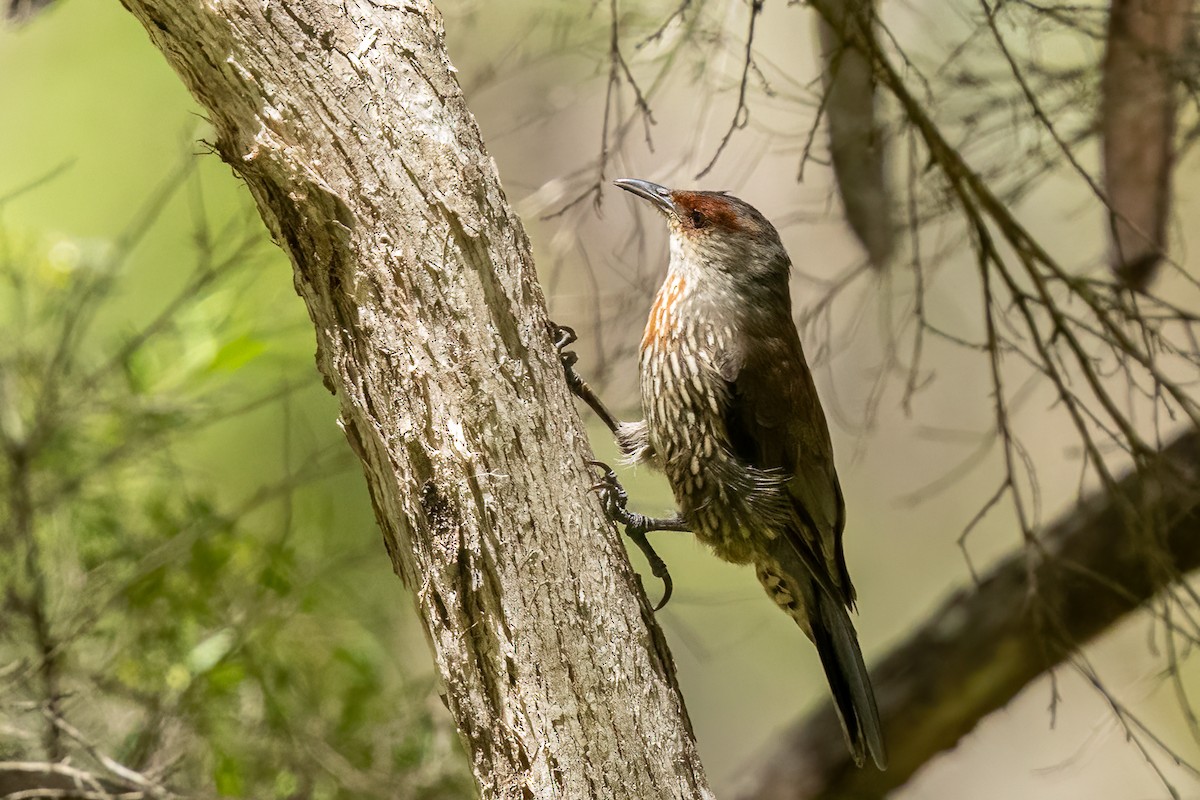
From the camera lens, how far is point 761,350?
236 cm

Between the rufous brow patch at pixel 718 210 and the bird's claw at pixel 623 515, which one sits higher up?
the rufous brow patch at pixel 718 210

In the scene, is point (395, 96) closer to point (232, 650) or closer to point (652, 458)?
point (652, 458)

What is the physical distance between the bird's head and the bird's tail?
0.74 m

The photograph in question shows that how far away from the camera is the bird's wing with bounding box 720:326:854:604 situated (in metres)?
2.33

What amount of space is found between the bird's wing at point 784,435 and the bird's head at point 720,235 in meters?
Result: 0.20

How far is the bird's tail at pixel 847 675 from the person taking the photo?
7.45 ft

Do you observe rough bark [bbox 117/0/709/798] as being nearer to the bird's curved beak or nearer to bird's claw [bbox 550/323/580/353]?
bird's claw [bbox 550/323/580/353]

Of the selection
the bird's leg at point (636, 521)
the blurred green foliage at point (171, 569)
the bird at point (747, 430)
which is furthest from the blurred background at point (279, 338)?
the bird's leg at point (636, 521)

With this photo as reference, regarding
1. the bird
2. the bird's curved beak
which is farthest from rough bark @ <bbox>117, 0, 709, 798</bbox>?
the bird's curved beak

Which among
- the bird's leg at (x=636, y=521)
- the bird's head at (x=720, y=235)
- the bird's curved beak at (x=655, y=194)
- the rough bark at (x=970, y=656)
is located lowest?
the rough bark at (x=970, y=656)

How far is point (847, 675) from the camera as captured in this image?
7.61ft

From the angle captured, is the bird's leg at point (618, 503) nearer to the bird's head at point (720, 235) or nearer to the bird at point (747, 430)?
the bird at point (747, 430)

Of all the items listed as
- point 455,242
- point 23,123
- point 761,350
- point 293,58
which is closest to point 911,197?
point 761,350

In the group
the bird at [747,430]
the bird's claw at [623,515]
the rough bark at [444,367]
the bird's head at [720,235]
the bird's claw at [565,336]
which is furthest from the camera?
the bird's head at [720,235]
